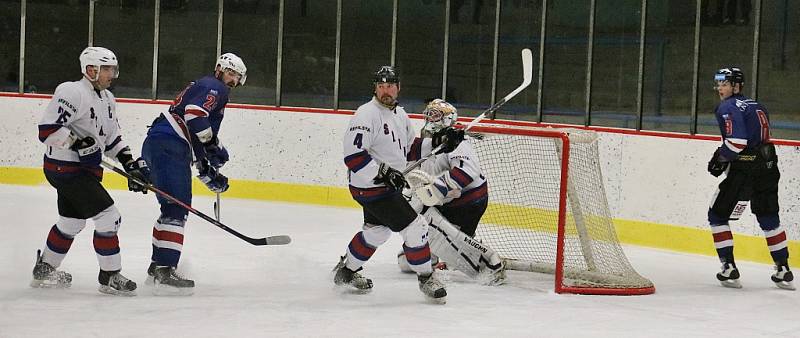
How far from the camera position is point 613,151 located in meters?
7.69

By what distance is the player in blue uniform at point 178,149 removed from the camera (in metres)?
5.22

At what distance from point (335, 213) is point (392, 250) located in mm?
1873

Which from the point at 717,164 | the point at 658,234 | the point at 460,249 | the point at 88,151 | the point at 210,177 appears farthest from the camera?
the point at 658,234

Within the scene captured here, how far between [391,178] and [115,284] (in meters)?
1.31

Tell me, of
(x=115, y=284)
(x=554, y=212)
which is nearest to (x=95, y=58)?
(x=115, y=284)

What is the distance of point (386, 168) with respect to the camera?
16.3ft

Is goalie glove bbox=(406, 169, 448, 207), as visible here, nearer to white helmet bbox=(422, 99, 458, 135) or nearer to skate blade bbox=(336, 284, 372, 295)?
white helmet bbox=(422, 99, 458, 135)

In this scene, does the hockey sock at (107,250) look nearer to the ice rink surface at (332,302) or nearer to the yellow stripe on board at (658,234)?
the ice rink surface at (332,302)

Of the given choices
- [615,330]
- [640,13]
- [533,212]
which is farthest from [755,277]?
[640,13]

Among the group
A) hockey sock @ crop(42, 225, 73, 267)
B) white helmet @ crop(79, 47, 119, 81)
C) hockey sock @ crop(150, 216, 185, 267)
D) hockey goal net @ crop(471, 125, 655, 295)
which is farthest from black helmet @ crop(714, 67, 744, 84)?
hockey sock @ crop(42, 225, 73, 267)

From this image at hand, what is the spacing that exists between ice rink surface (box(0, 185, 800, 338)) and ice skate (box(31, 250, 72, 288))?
62 mm

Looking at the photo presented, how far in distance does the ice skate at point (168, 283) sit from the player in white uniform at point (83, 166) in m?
0.12

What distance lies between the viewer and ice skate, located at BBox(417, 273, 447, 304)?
512 cm

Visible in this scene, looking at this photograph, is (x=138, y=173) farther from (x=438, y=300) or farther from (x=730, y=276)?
(x=730, y=276)
